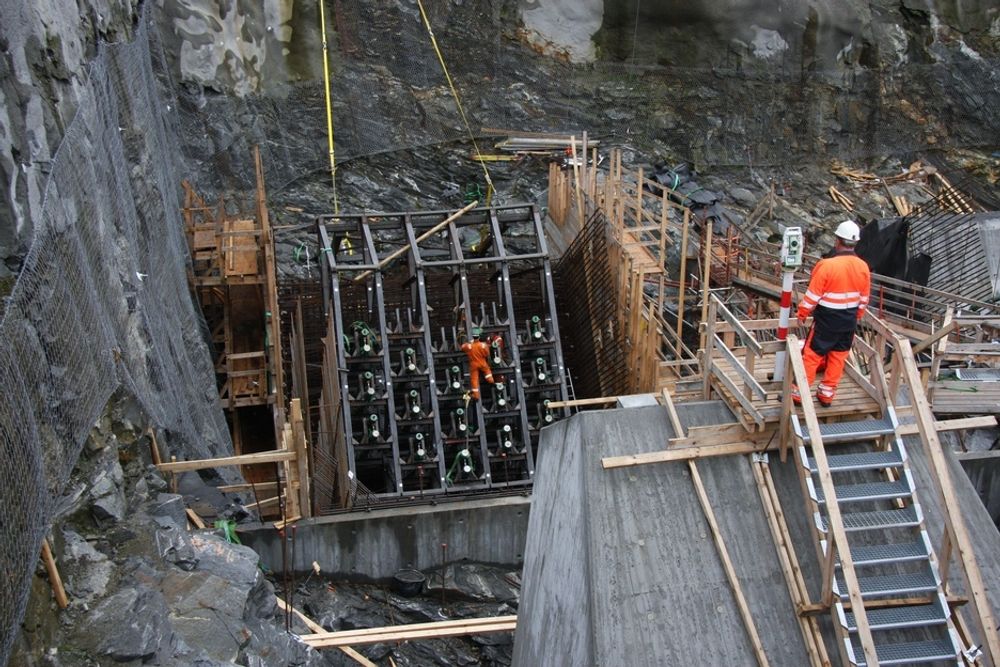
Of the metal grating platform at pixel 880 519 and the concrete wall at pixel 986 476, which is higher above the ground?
the concrete wall at pixel 986 476

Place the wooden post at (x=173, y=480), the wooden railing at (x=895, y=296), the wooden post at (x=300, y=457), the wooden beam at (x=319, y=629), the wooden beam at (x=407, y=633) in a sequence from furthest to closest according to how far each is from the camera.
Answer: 1. the wooden railing at (x=895, y=296)
2. the wooden post at (x=300, y=457)
3. the wooden post at (x=173, y=480)
4. the wooden beam at (x=319, y=629)
5. the wooden beam at (x=407, y=633)

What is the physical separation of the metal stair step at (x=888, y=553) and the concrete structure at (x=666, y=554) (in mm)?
373

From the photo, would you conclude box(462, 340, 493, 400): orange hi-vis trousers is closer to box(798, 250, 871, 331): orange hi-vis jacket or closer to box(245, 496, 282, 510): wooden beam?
box(245, 496, 282, 510): wooden beam

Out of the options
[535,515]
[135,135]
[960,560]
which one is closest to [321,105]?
[135,135]

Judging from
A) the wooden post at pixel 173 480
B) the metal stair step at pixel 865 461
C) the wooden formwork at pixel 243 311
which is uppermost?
the wooden formwork at pixel 243 311

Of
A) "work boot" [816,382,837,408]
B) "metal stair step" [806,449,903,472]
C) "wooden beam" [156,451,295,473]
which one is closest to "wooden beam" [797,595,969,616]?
"metal stair step" [806,449,903,472]

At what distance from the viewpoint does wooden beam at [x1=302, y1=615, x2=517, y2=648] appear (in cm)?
1050

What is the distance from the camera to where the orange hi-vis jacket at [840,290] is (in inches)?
311

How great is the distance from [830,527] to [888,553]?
55 cm

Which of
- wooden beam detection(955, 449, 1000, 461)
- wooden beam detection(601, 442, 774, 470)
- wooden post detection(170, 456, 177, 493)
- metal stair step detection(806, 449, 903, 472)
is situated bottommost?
metal stair step detection(806, 449, 903, 472)

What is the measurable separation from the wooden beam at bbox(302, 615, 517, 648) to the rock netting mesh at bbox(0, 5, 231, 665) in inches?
126

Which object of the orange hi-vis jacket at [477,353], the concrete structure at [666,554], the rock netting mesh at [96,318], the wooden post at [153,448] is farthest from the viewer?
the orange hi-vis jacket at [477,353]

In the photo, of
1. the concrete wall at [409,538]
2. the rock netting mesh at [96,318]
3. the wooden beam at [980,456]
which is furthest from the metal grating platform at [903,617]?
the wooden beam at [980,456]

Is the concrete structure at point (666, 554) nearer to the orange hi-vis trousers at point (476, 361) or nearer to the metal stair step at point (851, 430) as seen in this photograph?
the metal stair step at point (851, 430)
